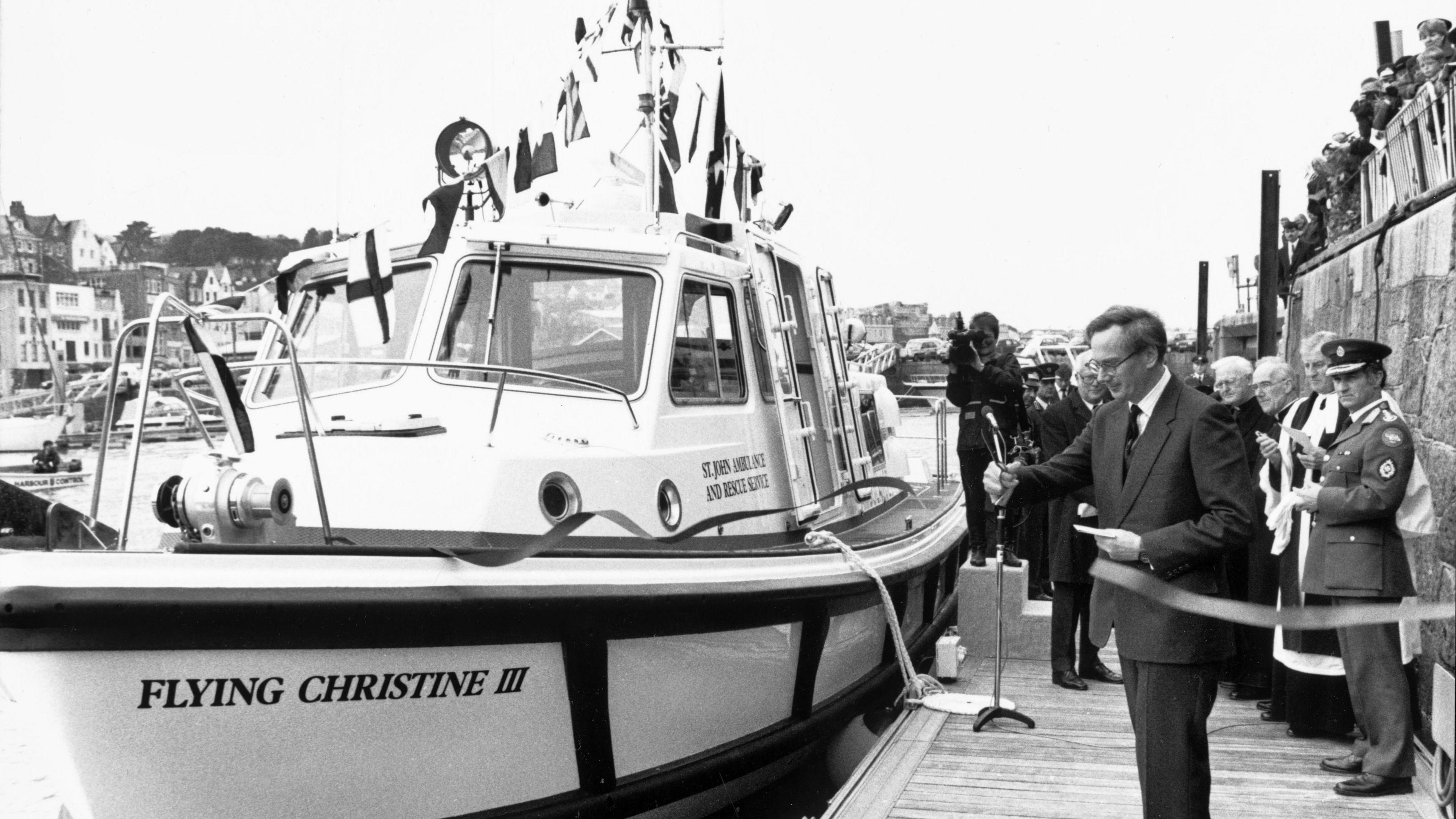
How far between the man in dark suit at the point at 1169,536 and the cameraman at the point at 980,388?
3.18 meters

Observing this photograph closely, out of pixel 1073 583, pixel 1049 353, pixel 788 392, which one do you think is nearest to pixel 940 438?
pixel 1073 583

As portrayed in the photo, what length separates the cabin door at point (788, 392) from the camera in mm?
6121

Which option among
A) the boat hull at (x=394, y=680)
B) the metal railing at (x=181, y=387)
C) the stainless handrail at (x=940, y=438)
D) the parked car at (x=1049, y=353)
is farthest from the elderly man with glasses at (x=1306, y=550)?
the parked car at (x=1049, y=353)

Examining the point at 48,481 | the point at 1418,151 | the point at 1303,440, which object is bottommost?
the point at 48,481

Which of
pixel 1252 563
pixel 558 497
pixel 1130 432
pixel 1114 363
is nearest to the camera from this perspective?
pixel 1114 363

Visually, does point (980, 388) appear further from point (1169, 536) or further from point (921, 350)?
point (921, 350)

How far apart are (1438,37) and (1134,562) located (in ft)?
19.3

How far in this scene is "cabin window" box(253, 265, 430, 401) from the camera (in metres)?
5.43

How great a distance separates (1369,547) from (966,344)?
10.0 feet

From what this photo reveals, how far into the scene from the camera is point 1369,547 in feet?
13.8

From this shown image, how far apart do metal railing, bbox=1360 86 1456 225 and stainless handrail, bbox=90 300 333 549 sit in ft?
16.7

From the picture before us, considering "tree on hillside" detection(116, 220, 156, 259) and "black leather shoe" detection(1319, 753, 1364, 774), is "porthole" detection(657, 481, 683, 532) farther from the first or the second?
"black leather shoe" detection(1319, 753, 1364, 774)

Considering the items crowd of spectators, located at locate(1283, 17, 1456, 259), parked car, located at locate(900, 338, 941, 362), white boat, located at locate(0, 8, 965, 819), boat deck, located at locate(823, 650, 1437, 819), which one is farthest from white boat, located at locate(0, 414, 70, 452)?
parked car, located at locate(900, 338, 941, 362)

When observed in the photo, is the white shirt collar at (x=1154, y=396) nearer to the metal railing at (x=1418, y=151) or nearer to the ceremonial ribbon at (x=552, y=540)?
the ceremonial ribbon at (x=552, y=540)
